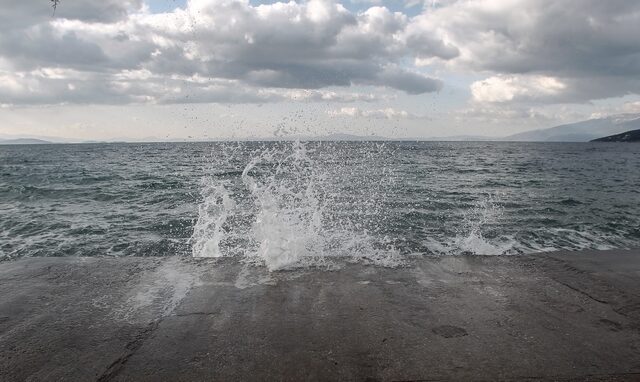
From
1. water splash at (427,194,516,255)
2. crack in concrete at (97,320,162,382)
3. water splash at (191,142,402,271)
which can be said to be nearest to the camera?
crack in concrete at (97,320,162,382)

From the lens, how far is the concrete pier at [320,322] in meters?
3.52

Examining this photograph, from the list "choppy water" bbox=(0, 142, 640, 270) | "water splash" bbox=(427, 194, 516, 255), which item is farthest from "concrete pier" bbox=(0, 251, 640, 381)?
"water splash" bbox=(427, 194, 516, 255)

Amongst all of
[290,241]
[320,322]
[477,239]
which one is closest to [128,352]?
[320,322]

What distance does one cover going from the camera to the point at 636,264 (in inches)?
258

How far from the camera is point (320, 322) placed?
4371mm

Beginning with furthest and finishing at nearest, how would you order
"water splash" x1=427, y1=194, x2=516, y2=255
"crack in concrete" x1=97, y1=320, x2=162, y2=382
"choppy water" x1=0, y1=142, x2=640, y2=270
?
"water splash" x1=427, y1=194, x2=516, y2=255
"choppy water" x1=0, y1=142, x2=640, y2=270
"crack in concrete" x1=97, y1=320, x2=162, y2=382

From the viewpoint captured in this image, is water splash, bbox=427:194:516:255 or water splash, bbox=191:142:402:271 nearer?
water splash, bbox=191:142:402:271

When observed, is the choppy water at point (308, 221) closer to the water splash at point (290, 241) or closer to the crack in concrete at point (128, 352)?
the water splash at point (290, 241)

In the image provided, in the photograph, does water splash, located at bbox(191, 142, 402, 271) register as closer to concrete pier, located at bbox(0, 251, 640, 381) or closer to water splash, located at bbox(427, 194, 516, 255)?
concrete pier, located at bbox(0, 251, 640, 381)

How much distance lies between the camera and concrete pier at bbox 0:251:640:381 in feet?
11.6

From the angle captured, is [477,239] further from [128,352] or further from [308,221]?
[128,352]

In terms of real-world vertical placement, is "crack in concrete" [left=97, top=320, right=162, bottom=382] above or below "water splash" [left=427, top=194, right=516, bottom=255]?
above

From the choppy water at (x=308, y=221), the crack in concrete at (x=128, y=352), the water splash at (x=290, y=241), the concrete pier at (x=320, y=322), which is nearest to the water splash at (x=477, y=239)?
the choppy water at (x=308, y=221)

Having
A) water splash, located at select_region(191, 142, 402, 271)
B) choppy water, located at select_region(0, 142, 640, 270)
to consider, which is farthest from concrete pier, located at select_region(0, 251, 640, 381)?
choppy water, located at select_region(0, 142, 640, 270)
